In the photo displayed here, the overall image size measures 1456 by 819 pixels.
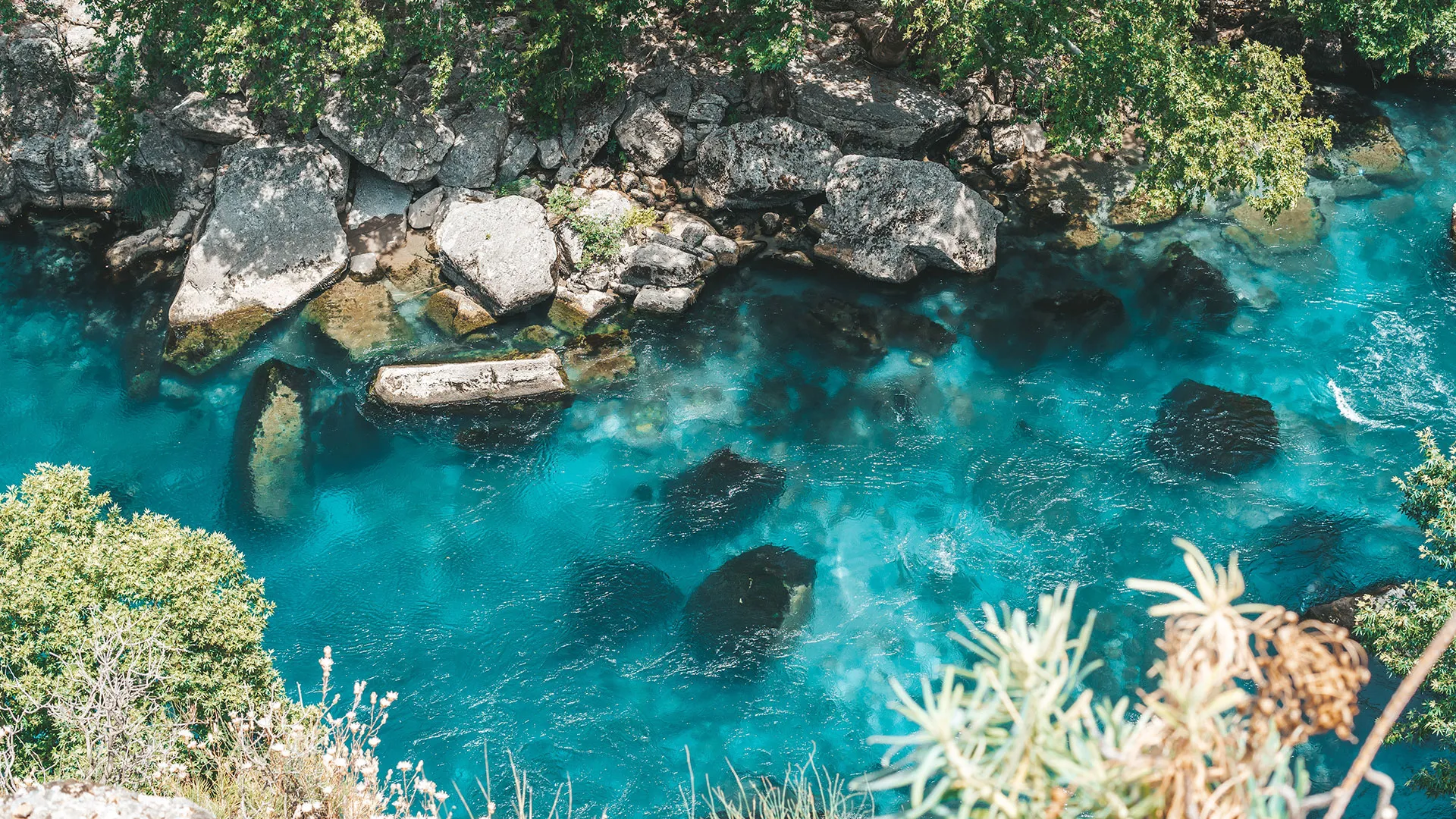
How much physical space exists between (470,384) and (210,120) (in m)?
10.0

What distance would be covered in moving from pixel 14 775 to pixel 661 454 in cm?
1152

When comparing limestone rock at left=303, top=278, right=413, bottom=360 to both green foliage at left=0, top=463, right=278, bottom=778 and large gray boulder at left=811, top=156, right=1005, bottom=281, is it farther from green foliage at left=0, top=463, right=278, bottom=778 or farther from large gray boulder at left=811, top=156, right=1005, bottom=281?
large gray boulder at left=811, top=156, right=1005, bottom=281

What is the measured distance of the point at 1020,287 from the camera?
77.6ft

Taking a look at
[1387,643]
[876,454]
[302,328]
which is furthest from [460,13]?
[1387,643]

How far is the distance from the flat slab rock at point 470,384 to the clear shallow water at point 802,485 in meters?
0.70

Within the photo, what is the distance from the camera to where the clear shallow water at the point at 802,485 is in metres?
17.0

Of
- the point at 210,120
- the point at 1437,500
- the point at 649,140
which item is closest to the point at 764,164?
the point at 649,140

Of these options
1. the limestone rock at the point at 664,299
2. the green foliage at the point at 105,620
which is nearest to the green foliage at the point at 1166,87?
the limestone rock at the point at 664,299

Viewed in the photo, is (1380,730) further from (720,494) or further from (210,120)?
(210,120)

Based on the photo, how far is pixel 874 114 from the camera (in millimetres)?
25406

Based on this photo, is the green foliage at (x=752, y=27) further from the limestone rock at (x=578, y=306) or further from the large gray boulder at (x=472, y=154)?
the limestone rock at (x=578, y=306)

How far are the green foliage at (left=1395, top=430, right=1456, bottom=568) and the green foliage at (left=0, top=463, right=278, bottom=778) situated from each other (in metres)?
14.7

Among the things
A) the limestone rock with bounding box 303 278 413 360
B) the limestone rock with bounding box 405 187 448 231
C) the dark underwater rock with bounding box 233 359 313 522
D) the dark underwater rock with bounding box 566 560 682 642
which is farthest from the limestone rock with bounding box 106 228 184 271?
the dark underwater rock with bounding box 566 560 682 642

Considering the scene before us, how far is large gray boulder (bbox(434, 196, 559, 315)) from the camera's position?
22.9m
